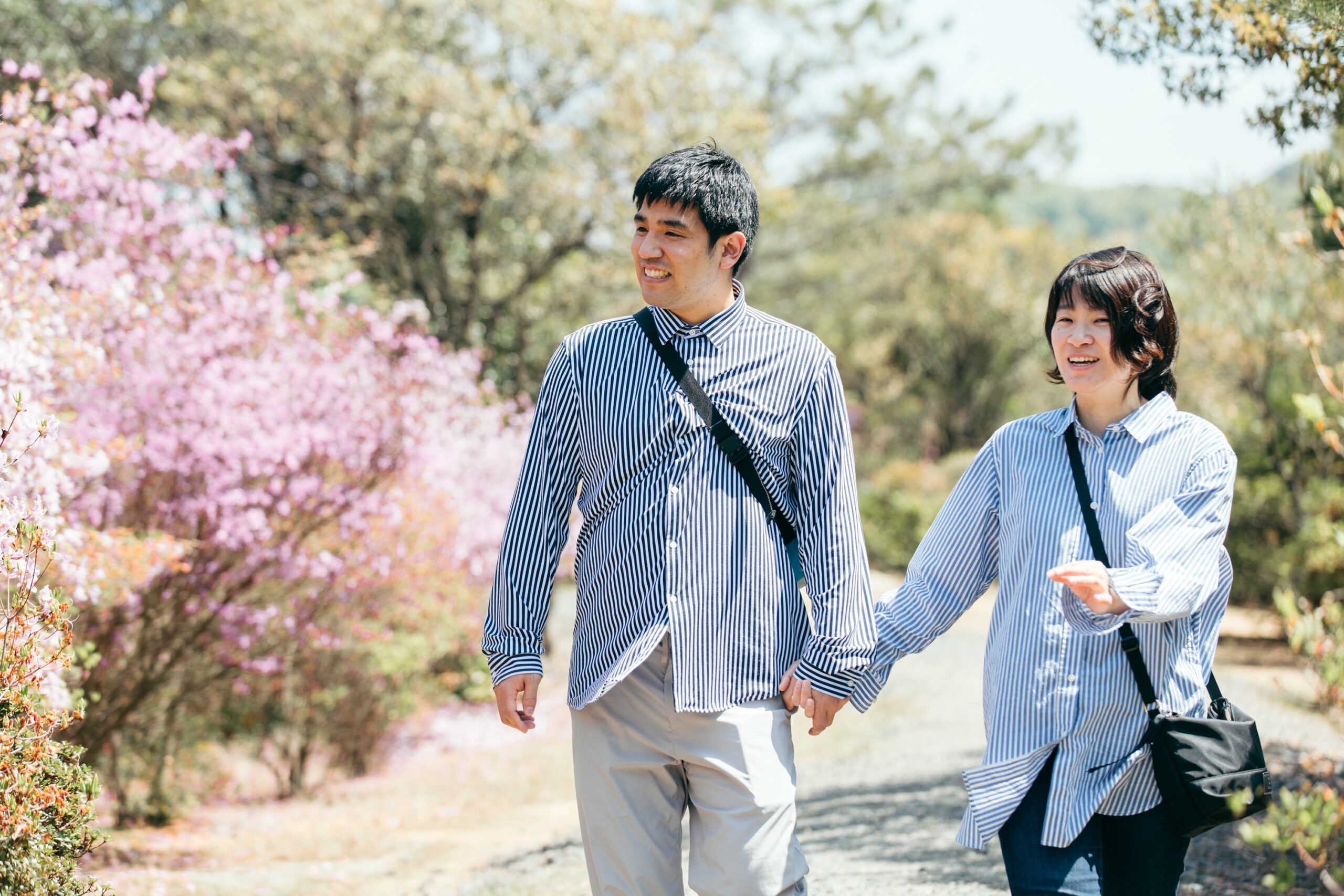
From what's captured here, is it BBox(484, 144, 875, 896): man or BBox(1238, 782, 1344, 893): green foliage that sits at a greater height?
BBox(484, 144, 875, 896): man

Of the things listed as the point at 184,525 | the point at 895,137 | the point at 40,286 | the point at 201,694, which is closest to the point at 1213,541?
the point at 40,286

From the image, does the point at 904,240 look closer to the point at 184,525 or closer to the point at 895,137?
the point at 895,137

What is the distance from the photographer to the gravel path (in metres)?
4.99

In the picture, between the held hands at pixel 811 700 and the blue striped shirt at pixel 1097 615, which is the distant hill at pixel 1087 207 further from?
the held hands at pixel 811 700

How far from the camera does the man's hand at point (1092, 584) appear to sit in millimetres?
2352

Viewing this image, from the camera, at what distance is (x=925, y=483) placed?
21219mm

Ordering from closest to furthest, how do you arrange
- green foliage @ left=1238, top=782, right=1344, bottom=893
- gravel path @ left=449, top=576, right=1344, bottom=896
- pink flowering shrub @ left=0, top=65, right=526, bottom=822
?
1. green foliage @ left=1238, top=782, right=1344, bottom=893
2. gravel path @ left=449, top=576, right=1344, bottom=896
3. pink flowering shrub @ left=0, top=65, right=526, bottom=822

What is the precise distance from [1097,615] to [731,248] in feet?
3.47

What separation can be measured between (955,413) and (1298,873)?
20.8 meters

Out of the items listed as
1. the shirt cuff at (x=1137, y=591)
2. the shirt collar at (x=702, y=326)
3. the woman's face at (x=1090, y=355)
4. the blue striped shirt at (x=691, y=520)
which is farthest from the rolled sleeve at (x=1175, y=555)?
the shirt collar at (x=702, y=326)

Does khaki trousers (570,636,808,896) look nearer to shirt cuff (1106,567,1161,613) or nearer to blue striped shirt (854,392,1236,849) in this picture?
blue striped shirt (854,392,1236,849)

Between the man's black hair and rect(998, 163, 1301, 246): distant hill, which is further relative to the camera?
rect(998, 163, 1301, 246): distant hill

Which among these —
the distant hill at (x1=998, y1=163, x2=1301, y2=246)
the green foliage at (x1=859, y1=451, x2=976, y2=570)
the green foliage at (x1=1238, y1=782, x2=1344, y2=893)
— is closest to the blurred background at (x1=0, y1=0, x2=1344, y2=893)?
the green foliage at (x1=1238, y1=782, x2=1344, y2=893)

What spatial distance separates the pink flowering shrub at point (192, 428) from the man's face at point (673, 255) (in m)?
3.24
